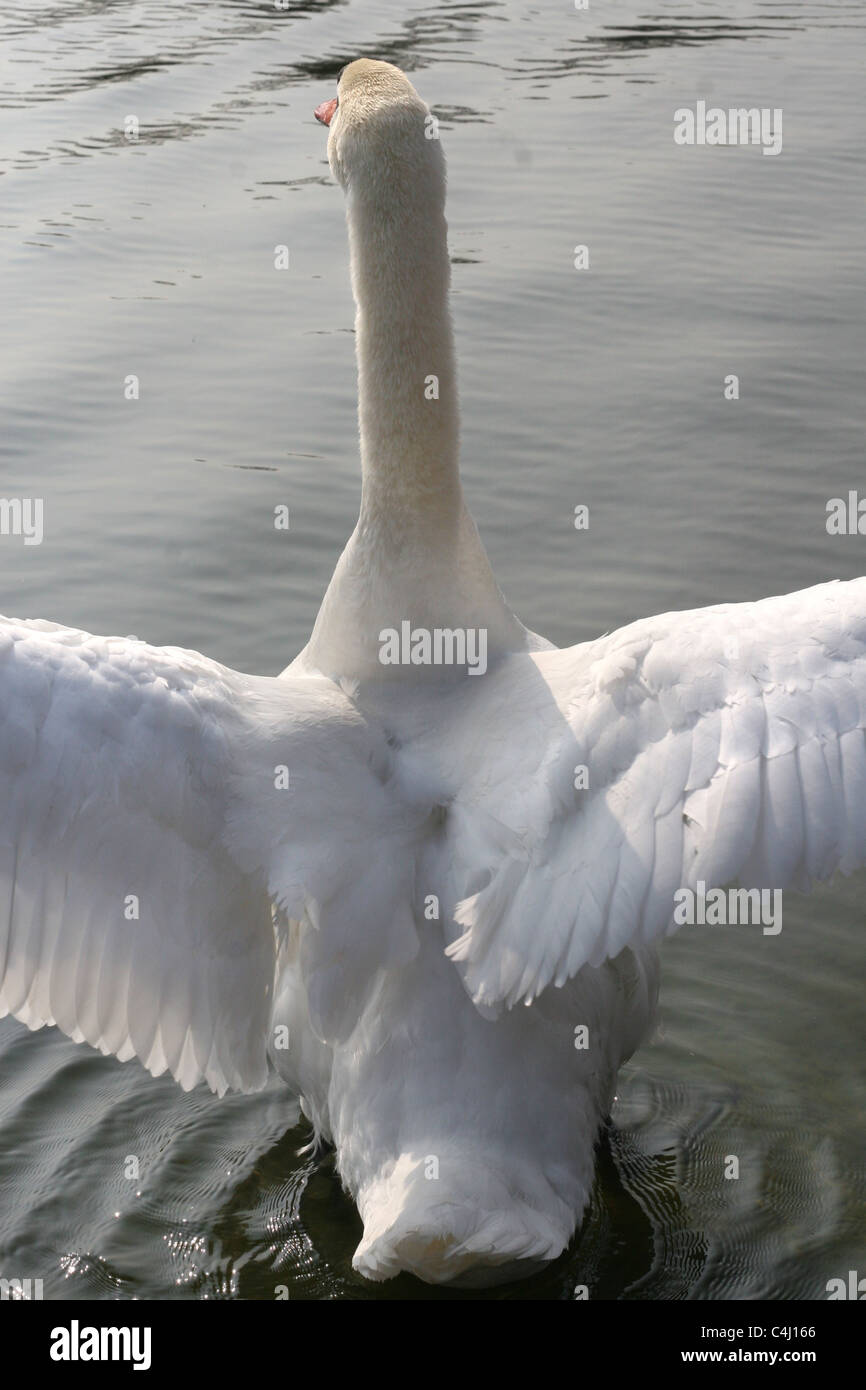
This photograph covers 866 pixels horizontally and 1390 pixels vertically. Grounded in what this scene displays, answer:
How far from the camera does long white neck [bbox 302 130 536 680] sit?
15.6 ft

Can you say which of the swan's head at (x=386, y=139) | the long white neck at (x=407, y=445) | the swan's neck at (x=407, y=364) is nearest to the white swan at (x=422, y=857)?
the long white neck at (x=407, y=445)

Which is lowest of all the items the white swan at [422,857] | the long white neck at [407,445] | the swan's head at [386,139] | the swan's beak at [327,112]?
the white swan at [422,857]

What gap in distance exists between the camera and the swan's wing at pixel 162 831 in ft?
12.1

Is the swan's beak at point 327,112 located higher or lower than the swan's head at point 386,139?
higher

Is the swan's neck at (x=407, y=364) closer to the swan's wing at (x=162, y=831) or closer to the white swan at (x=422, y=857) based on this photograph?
the white swan at (x=422, y=857)

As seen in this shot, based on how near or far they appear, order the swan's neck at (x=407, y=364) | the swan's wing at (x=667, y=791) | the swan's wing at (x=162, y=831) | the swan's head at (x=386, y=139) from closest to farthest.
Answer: the swan's wing at (x=667, y=791) → the swan's wing at (x=162, y=831) → the swan's head at (x=386, y=139) → the swan's neck at (x=407, y=364)

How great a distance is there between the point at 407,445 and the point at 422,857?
143 centimetres

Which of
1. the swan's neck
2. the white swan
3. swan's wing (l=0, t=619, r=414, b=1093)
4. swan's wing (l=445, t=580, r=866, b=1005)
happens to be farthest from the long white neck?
swan's wing (l=445, t=580, r=866, b=1005)

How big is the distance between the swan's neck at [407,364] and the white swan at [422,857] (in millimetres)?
440

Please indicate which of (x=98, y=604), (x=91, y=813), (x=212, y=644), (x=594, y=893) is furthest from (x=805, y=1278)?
(x=98, y=604)

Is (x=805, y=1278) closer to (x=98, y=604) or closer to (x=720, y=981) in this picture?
(x=720, y=981)

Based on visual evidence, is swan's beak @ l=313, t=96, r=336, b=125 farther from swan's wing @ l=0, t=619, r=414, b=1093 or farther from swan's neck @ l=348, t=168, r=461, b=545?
swan's wing @ l=0, t=619, r=414, b=1093

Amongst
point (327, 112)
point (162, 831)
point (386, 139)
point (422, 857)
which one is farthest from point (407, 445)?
point (162, 831)

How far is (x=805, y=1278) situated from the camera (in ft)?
14.6
